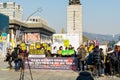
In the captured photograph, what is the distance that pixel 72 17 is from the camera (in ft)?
175

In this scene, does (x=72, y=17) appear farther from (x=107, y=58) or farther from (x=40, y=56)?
(x=107, y=58)

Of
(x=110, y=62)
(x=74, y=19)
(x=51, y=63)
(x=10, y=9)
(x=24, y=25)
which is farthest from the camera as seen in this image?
(x=10, y=9)

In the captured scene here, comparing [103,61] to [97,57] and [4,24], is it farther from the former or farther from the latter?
[4,24]

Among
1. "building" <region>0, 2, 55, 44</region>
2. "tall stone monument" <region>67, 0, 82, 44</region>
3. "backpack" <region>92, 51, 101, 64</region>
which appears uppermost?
"building" <region>0, 2, 55, 44</region>

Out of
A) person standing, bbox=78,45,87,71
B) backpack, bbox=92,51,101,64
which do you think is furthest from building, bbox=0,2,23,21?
backpack, bbox=92,51,101,64

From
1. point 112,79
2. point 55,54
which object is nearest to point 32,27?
point 55,54

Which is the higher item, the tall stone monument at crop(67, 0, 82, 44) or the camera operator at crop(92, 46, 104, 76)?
the tall stone monument at crop(67, 0, 82, 44)

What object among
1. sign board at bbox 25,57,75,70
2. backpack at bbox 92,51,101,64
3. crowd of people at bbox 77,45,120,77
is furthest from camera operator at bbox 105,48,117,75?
sign board at bbox 25,57,75,70

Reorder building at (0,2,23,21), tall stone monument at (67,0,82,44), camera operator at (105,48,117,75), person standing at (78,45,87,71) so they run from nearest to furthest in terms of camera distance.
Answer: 1. camera operator at (105,48,117,75)
2. person standing at (78,45,87,71)
3. tall stone monument at (67,0,82,44)
4. building at (0,2,23,21)

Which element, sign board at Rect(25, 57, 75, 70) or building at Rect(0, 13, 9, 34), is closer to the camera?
sign board at Rect(25, 57, 75, 70)

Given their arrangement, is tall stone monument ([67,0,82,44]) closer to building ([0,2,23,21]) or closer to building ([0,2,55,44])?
building ([0,2,55,44])

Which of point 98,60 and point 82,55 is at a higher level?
point 82,55

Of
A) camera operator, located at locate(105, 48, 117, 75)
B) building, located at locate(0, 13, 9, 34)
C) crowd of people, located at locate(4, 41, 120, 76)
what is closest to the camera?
crowd of people, located at locate(4, 41, 120, 76)

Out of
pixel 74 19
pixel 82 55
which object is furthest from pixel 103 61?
pixel 74 19
